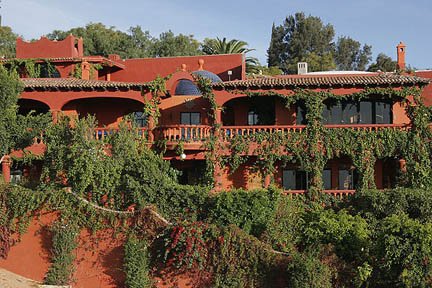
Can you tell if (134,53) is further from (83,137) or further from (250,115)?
(83,137)

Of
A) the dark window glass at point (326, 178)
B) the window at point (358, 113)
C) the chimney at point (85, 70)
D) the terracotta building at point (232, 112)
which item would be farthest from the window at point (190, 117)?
the dark window glass at point (326, 178)

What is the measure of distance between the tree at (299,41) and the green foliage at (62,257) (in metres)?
55.7

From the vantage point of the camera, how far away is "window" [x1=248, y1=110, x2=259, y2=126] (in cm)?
2624

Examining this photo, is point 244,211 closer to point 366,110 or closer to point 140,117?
point 366,110

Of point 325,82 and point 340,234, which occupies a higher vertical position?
point 325,82

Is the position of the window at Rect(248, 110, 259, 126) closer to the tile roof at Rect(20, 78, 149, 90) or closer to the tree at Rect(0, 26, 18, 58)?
the tile roof at Rect(20, 78, 149, 90)

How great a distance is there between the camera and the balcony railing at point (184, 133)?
22836mm

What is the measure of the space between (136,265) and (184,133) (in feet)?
25.6

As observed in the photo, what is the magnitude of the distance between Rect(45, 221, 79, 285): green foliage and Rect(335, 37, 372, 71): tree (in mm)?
62300

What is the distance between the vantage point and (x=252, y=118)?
2633 cm

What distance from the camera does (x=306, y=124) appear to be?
24.8 meters

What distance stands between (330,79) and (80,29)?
37.6 m

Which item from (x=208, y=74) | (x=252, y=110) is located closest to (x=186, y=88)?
(x=208, y=74)

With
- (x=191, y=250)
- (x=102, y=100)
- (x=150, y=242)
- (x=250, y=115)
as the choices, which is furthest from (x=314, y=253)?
(x=102, y=100)
